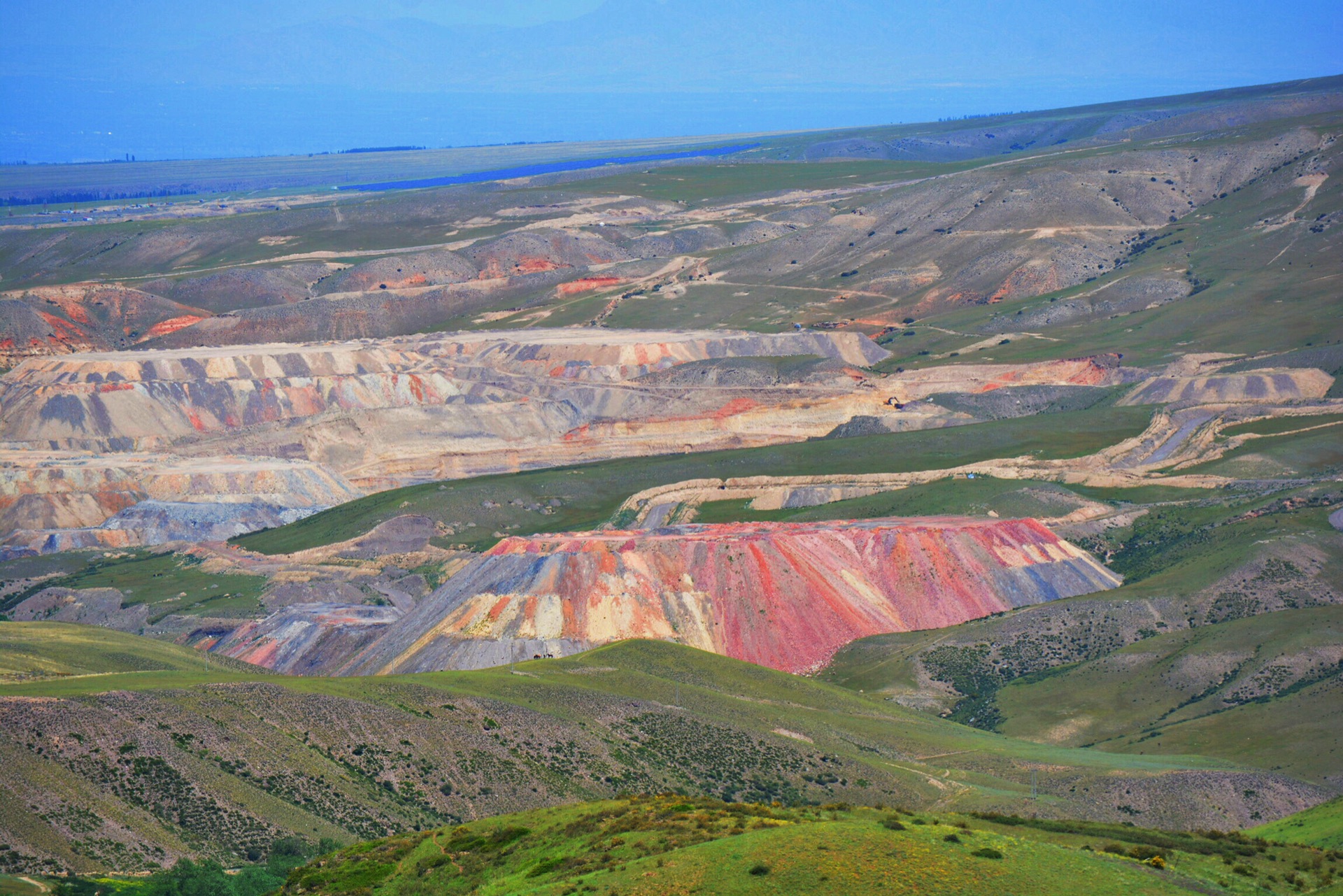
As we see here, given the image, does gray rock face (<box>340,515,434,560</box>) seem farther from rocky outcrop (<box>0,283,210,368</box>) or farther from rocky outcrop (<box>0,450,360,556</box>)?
rocky outcrop (<box>0,283,210,368</box>)

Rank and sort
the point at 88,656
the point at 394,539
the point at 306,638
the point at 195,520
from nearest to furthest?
the point at 88,656 → the point at 306,638 → the point at 394,539 → the point at 195,520

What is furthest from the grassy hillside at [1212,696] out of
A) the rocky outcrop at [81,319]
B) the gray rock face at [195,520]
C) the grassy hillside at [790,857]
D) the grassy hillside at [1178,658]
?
the rocky outcrop at [81,319]

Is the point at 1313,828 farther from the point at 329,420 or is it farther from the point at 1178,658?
the point at 329,420

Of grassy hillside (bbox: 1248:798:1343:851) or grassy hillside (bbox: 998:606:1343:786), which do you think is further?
grassy hillside (bbox: 998:606:1343:786)

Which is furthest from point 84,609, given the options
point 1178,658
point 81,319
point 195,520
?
point 81,319

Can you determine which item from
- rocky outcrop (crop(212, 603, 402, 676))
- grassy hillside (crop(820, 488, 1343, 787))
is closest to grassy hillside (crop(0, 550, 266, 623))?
rocky outcrop (crop(212, 603, 402, 676))

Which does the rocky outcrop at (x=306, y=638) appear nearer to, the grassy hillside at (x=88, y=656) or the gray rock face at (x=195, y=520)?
the grassy hillside at (x=88, y=656)

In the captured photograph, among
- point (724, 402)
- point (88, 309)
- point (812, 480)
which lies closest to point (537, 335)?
point (724, 402)
